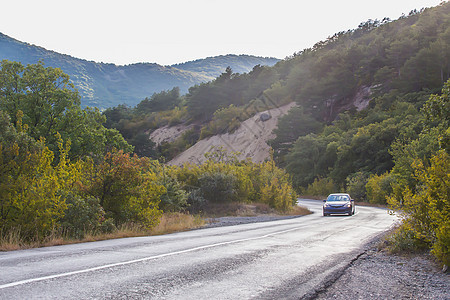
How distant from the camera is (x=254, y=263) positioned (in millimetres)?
7699

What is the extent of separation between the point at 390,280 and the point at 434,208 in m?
1.95

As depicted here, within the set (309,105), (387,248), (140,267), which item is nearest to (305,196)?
(309,105)

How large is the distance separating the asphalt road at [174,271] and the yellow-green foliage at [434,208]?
1.54m

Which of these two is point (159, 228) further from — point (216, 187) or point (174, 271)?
point (216, 187)

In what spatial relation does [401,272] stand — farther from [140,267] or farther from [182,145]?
[182,145]

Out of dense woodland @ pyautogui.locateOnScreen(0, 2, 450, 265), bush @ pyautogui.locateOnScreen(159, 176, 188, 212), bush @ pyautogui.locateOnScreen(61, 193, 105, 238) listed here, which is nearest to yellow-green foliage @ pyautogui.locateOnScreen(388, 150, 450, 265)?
dense woodland @ pyautogui.locateOnScreen(0, 2, 450, 265)

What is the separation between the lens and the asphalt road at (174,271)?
5.23 meters

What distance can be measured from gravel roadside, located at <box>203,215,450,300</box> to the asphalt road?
0.25 meters

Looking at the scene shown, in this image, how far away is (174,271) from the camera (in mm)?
6656

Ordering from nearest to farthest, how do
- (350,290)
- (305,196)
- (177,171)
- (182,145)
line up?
(350,290), (177,171), (305,196), (182,145)

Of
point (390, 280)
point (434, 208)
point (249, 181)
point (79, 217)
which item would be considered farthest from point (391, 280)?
point (249, 181)

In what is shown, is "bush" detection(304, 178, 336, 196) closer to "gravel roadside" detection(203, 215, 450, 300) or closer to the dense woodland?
the dense woodland

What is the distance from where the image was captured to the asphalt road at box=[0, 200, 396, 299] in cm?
523

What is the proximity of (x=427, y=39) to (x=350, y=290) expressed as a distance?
68.7 m
